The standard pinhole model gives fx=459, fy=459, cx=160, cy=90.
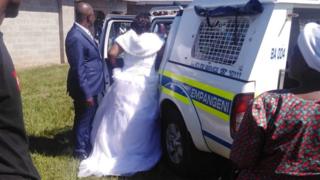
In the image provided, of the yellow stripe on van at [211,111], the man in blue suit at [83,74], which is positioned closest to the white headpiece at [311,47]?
the yellow stripe on van at [211,111]

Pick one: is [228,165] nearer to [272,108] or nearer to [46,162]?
[46,162]

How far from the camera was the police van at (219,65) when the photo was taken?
3.55m

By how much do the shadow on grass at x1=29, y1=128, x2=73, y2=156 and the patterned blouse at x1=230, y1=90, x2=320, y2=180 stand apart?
3946 millimetres

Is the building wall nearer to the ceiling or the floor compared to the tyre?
nearer to the floor

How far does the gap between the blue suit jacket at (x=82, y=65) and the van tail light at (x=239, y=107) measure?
2059 millimetres

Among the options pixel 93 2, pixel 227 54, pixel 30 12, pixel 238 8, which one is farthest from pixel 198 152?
pixel 93 2

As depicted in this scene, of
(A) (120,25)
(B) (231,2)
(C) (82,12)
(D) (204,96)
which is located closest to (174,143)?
(D) (204,96)

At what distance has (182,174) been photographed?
4.89 m

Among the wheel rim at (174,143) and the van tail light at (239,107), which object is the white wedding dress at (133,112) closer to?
the wheel rim at (174,143)

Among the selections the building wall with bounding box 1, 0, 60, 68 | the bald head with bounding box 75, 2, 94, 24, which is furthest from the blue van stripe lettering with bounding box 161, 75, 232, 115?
the building wall with bounding box 1, 0, 60, 68

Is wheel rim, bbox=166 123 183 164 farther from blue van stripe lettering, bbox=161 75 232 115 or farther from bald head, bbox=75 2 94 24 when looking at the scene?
bald head, bbox=75 2 94 24

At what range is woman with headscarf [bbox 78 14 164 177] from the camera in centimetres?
521

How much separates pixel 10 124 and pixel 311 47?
131cm

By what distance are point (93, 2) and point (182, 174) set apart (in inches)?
631
